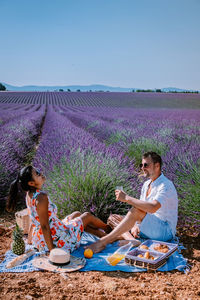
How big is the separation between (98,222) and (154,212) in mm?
624

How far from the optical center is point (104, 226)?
12.1ft

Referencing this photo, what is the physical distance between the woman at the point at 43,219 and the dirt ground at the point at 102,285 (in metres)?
0.41

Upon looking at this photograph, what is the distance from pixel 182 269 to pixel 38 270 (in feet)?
3.70

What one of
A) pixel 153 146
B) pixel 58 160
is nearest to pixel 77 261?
pixel 58 160

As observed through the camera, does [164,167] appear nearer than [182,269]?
No

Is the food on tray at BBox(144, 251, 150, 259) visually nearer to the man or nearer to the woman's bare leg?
the man

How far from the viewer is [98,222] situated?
3.57m

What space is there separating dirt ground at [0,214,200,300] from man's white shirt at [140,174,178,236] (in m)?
0.50

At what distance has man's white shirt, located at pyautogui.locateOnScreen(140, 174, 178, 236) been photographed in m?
3.22

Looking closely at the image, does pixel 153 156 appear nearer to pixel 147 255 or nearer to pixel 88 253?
pixel 147 255

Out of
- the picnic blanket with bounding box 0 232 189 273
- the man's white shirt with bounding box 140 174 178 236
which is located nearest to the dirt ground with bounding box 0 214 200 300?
the picnic blanket with bounding box 0 232 189 273

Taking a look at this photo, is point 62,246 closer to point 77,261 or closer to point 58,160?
point 77,261

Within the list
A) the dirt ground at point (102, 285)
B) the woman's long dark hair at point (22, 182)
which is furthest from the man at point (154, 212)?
the woman's long dark hair at point (22, 182)

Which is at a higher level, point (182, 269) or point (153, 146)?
point (153, 146)
